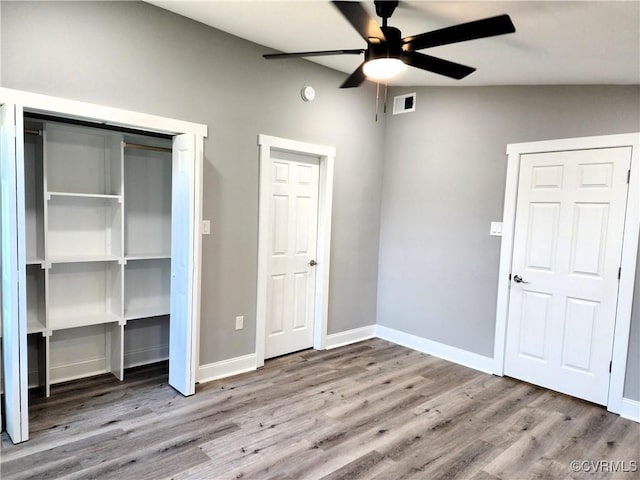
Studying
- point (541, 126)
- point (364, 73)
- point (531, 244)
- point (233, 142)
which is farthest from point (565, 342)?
point (233, 142)

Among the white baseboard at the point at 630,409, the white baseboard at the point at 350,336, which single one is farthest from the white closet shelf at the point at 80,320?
the white baseboard at the point at 630,409

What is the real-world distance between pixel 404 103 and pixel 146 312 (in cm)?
346

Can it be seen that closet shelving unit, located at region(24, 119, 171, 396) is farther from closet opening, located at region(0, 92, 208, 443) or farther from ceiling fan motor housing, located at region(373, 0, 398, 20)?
ceiling fan motor housing, located at region(373, 0, 398, 20)

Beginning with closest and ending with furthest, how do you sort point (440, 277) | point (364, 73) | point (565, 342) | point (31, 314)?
point (364, 73)
point (31, 314)
point (565, 342)
point (440, 277)

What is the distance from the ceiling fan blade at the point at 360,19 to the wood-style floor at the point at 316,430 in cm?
245

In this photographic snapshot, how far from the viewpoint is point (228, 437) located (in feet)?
8.57

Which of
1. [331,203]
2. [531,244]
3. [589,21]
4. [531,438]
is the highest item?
[589,21]

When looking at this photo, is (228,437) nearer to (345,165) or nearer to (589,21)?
(345,165)

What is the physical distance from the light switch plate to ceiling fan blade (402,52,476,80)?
1822 mm

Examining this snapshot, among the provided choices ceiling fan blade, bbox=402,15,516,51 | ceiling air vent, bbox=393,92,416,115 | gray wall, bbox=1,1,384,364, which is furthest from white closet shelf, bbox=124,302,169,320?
ceiling air vent, bbox=393,92,416,115

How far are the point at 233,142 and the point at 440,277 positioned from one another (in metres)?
2.53

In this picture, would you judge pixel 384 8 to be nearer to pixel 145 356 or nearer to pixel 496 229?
pixel 496 229

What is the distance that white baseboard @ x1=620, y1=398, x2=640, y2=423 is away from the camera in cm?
307

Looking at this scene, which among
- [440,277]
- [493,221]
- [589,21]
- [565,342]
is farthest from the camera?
[440,277]
